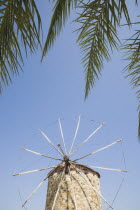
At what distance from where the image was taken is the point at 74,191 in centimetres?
736

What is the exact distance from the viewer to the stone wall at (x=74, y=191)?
712 centimetres

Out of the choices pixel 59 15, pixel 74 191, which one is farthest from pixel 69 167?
pixel 59 15

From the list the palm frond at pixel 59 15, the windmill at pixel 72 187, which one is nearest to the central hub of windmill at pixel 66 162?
the windmill at pixel 72 187

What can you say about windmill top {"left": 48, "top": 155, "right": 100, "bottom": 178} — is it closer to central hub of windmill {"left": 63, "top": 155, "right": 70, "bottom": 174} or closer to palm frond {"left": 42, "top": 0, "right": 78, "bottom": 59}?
central hub of windmill {"left": 63, "top": 155, "right": 70, "bottom": 174}

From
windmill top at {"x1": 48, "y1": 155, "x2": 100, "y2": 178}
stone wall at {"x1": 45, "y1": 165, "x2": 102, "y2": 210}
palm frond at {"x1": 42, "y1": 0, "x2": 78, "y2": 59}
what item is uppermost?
palm frond at {"x1": 42, "y1": 0, "x2": 78, "y2": 59}

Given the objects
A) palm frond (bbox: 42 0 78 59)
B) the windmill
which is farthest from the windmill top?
palm frond (bbox: 42 0 78 59)

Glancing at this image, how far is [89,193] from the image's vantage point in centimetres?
748

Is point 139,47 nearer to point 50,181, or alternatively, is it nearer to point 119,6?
point 119,6

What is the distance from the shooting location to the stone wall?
7125 mm

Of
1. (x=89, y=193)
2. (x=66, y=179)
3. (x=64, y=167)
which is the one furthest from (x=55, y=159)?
(x=89, y=193)

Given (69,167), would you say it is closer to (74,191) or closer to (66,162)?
(66,162)

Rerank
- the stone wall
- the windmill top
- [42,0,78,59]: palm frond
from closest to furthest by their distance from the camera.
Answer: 1. [42,0,78,59]: palm frond
2. the stone wall
3. the windmill top

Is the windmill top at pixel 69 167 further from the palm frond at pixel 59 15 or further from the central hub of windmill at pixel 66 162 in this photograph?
the palm frond at pixel 59 15

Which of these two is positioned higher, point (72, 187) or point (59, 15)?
point (59, 15)
